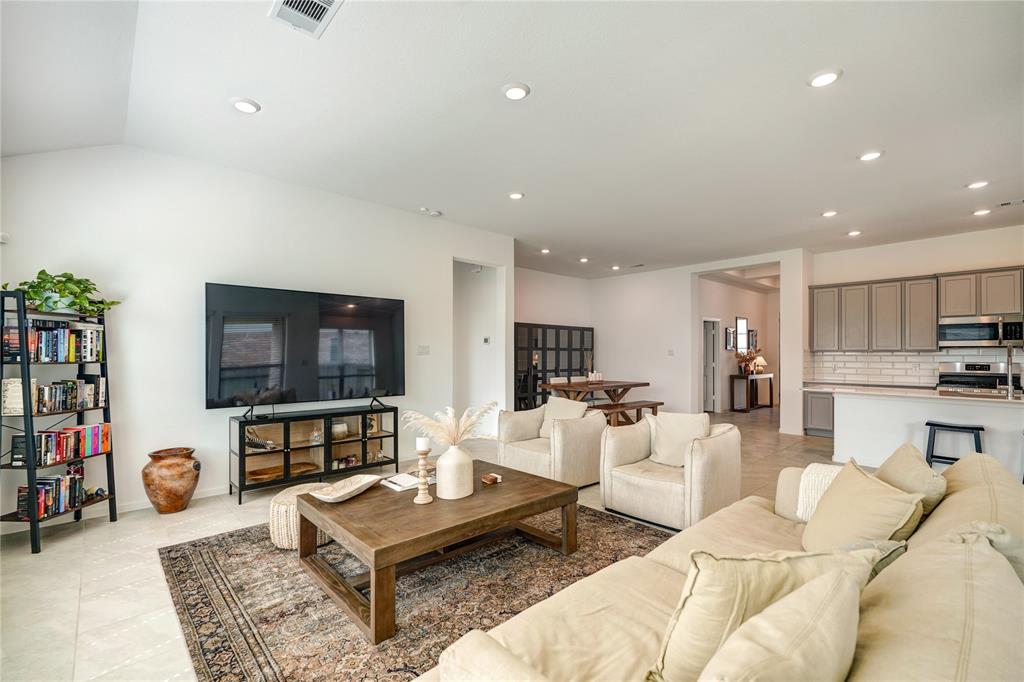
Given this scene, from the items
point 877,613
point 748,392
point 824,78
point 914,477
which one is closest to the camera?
point 877,613

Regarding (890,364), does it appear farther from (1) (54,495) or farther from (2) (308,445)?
(1) (54,495)

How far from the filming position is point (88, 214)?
3.41 m

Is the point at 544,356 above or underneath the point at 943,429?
above

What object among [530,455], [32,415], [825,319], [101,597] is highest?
[825,319]

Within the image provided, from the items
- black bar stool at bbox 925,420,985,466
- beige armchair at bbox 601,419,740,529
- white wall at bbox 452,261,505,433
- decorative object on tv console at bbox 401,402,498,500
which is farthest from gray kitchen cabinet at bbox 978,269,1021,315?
decorative object on tv console at bbox 401,402,498,500

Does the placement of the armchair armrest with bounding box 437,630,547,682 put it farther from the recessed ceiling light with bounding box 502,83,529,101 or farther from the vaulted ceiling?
the recessed ceiling light with bounding box 502,83,529,101

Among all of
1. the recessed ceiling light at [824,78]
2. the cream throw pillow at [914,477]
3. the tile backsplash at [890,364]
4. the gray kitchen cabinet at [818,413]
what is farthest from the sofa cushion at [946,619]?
the tile backsplash at [890,364]

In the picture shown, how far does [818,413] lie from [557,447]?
486 cm

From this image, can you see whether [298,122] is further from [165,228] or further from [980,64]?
[980,64]

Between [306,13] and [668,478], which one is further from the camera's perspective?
[668,478]

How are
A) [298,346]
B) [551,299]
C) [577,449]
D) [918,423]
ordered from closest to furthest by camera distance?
[577,449] → [298,346] → [918,423] → [551,299]

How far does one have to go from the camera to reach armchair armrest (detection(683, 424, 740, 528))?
114 inches

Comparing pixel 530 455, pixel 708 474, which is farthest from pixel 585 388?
pixel 708 474

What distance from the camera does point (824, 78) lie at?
2588 mm
